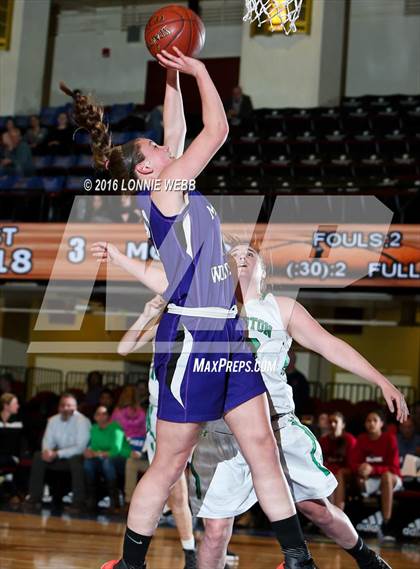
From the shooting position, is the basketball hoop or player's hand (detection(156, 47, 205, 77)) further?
the basketball hoop

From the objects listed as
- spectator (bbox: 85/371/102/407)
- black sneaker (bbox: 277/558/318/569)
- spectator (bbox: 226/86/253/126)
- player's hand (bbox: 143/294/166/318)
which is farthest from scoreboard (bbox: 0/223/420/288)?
black sneaker (bbox: 277/558/318/569)

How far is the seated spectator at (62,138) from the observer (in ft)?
45.5

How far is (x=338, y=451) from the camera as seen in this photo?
28.7ft

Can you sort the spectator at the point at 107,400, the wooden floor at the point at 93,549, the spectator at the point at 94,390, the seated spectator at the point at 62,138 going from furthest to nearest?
the seated spectator at the point at 62,138 < the spectator at the point at 94,390 < the spectator at the point at 107,400 < the wooden floor at the point at 93,549

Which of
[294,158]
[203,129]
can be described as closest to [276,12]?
[203,129]

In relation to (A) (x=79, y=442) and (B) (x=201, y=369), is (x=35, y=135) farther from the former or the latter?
(B) (x=201, y=369)

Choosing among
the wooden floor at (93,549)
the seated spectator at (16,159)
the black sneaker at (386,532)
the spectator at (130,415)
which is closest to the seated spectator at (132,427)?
the spectator at (130,415)

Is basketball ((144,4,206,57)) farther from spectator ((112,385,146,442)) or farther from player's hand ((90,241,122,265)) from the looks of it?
spectator ((112,385,146,442))

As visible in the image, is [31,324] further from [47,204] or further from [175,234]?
[175,234]

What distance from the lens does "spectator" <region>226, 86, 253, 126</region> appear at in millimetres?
14117

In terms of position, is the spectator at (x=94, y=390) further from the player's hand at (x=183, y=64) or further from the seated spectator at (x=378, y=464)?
the player's hand at (x=183, y=64)

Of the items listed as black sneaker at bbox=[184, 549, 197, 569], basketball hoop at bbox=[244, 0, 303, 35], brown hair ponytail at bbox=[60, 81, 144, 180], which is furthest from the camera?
black sneaker at bbox=[184, 549, 197, 569]

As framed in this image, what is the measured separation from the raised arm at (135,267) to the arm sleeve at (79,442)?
18.6 ft

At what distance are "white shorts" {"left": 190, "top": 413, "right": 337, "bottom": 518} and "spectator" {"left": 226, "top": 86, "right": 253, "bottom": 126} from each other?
33.5 feet
